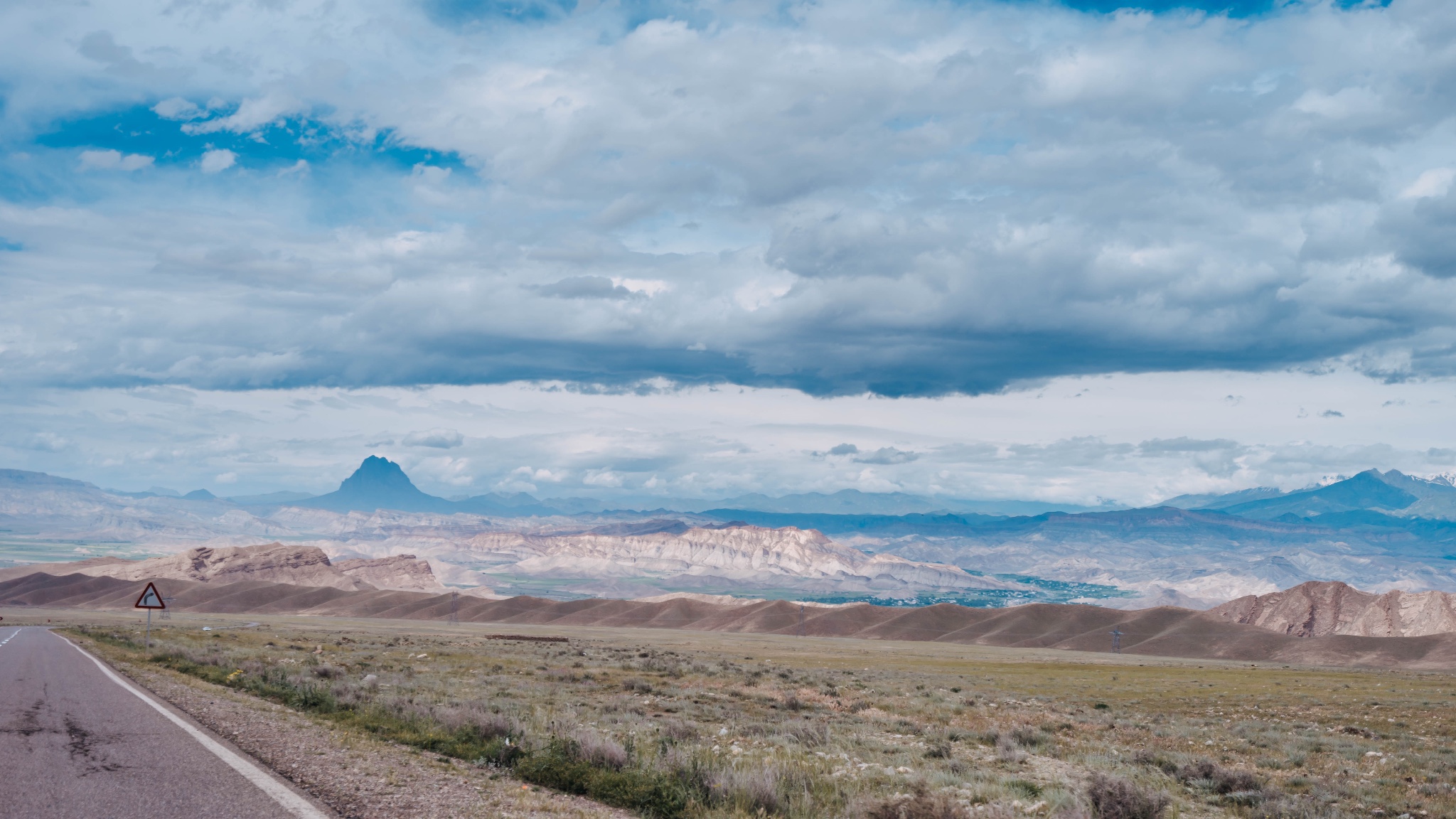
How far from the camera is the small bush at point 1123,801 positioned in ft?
41.3

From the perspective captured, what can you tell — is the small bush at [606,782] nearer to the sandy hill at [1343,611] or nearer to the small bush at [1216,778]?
the small bush at [1216,778]

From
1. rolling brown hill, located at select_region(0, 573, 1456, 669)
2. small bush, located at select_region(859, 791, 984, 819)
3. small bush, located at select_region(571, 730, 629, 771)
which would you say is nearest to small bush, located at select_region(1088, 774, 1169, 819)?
small bush, located at select_region(859, 791, 984, 819)

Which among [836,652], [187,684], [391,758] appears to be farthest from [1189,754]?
[836,652]

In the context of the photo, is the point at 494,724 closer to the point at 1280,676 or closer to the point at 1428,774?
the point at 1428,774

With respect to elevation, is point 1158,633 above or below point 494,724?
below

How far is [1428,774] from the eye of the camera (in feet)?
57.7

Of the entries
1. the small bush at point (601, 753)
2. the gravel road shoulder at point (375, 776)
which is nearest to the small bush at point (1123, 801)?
the gravel road shoulder at point (375, 776)

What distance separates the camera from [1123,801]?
12.8 metres

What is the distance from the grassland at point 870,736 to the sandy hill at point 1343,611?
131681 millimetres

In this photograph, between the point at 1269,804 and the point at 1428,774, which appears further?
the point at 1428,774

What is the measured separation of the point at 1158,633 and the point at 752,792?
150331 mm

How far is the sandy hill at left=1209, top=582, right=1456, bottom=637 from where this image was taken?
145750mm

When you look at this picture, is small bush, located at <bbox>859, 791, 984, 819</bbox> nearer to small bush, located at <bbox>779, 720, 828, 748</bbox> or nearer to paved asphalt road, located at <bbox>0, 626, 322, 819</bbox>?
small bush, located at <bbox>779, 720, 828, 748</bbox>

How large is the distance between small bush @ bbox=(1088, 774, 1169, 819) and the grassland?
29 mm
